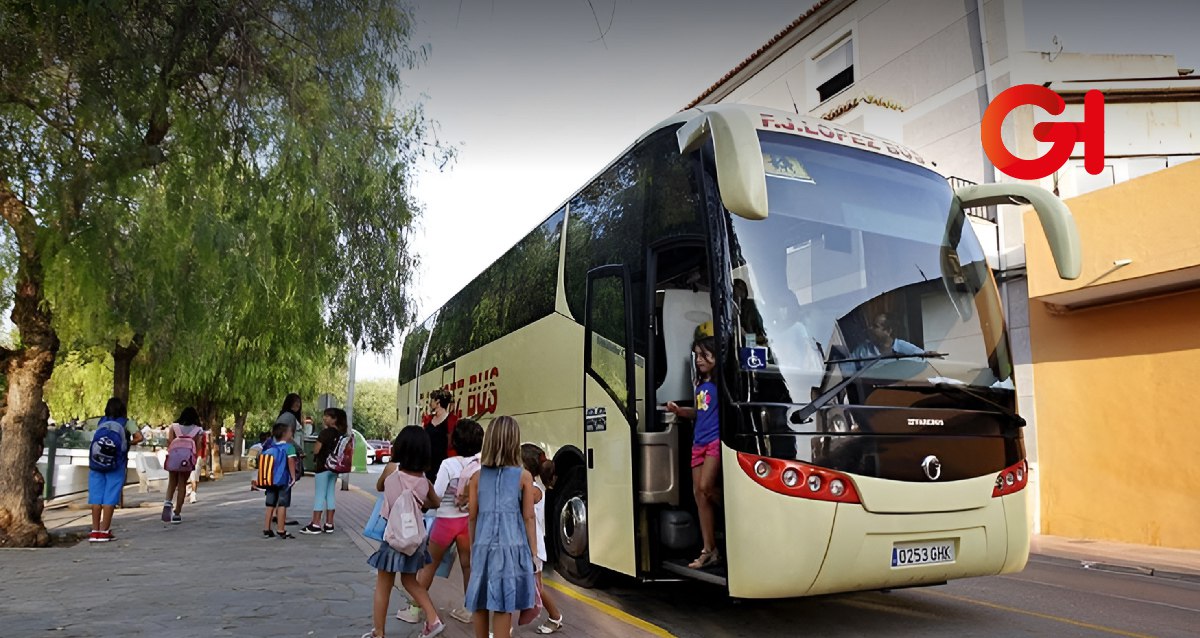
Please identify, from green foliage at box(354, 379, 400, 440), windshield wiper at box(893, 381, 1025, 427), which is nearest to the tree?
windshield wiper at box(893, 381, 1025, 427)

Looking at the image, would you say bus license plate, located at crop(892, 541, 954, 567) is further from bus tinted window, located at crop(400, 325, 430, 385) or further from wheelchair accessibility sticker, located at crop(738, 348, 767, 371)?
bus tinted window, located at crop(400, 325, 430, 385)

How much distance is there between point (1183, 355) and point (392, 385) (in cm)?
9624

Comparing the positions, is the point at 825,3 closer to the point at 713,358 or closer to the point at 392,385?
the point at 713,358

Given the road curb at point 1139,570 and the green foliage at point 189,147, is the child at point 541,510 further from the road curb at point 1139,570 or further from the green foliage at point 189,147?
the road curb at point 1139,570

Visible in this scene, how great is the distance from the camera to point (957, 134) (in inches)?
695

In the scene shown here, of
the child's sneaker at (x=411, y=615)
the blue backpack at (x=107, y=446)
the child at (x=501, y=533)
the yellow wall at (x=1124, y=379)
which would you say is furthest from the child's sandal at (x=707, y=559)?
the yellow wall at (x=1124, y=379)

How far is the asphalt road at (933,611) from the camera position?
584 cm

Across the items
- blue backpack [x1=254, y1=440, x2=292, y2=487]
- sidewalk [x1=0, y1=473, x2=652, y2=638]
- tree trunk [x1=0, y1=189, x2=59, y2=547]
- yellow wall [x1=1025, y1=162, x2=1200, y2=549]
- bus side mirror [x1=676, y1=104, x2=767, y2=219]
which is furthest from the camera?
yellow wall [x1=1025, y1=162, x2=1200, y2=549]

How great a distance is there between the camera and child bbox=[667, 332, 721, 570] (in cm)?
541

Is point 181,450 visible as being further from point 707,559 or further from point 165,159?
point 707,559

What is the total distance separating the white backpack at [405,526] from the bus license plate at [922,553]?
9.68ft

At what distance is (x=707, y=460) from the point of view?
17.8 feet

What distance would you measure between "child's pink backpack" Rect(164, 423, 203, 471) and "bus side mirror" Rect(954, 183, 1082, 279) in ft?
36.8

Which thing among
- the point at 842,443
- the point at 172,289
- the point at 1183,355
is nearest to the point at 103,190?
the point at 172,289
